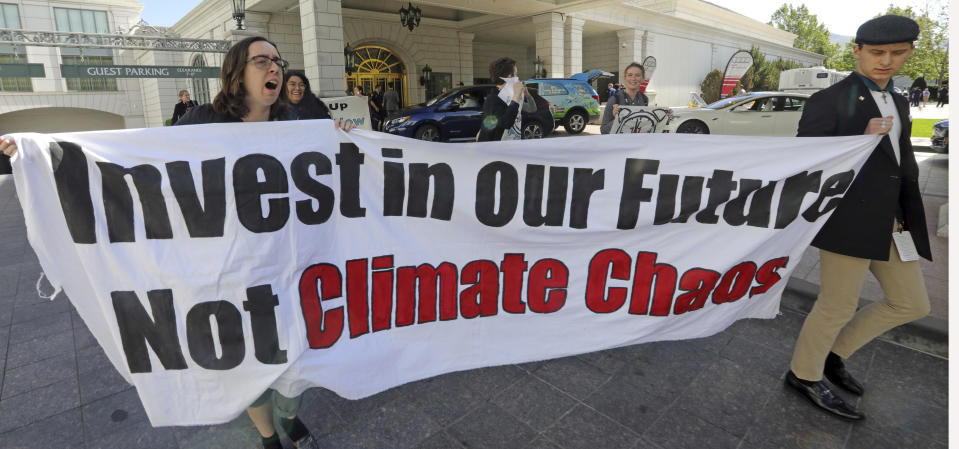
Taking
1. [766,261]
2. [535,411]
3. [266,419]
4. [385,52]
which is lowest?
[535,411]

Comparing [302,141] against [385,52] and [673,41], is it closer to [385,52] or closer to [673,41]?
[385,52]

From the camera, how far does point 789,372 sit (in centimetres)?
273

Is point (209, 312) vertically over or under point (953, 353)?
under

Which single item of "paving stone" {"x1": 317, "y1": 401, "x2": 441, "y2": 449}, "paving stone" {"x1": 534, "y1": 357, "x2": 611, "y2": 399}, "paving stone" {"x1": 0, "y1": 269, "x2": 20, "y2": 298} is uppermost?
"paving stone" {"x1": 0, "y1": 269, "x2": 20, "y2": 298}

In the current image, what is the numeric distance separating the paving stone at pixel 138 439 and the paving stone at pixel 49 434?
11 cm

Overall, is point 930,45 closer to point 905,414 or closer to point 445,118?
point 445,118

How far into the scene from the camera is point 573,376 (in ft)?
9.50

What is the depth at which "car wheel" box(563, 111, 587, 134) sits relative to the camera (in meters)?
17.3

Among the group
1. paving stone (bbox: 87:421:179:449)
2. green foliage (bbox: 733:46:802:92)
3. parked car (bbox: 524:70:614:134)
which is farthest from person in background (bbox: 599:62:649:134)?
green foliage (bbox: 733:46:802:92)

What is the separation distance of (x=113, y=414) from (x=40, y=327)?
1.73 meters

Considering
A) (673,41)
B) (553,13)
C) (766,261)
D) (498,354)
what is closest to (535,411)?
(498,354)

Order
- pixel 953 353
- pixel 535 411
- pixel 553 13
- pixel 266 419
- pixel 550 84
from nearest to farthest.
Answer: pixel 953 353, pixel 266 419, pixel 535 411, pixel 550 84, pixel 553 13

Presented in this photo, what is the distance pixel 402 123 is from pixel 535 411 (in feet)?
37.9

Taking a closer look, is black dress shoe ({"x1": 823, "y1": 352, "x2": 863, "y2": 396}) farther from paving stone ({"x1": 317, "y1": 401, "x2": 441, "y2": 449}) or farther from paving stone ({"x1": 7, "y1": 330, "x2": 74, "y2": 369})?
paving stone ({"x1": 7, "y1": 330, "x2": 74, "y2": 369})
